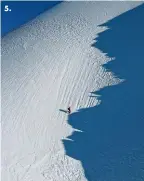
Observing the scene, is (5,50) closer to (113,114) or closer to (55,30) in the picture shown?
(55,30)

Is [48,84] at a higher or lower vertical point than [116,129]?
higher

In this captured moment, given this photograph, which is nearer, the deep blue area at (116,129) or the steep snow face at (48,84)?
the deep blue area at (116,129)

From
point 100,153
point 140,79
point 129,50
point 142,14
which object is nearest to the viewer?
point 100,153

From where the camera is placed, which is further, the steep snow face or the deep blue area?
the steep snow face

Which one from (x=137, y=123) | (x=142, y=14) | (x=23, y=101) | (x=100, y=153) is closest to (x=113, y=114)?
(x=137, y=123)
